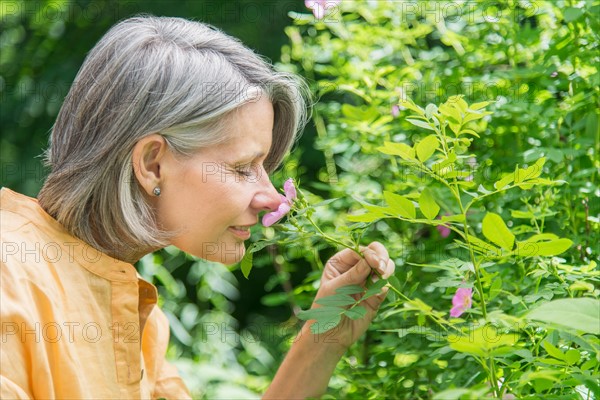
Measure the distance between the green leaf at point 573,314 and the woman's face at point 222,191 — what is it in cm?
73

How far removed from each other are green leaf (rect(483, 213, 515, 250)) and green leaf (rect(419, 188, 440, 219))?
8 centimetres

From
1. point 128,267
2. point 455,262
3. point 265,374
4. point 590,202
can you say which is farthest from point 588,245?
point 265,374

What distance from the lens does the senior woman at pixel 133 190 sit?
1.38m

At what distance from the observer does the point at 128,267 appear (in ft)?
4.78

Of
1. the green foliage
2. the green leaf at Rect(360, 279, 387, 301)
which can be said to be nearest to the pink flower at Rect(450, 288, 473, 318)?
the green foliage

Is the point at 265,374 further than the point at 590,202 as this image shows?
Yes

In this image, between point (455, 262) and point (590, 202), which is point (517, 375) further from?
point (590, 202)

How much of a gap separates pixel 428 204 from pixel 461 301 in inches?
10.9

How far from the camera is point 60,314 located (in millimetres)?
1329

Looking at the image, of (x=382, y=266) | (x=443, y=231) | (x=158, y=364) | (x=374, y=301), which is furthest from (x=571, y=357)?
(x=158, y=364)

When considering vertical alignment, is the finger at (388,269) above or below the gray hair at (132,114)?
below

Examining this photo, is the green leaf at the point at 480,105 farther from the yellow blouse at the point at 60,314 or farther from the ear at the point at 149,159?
the yellow blouse at the point at 60,314

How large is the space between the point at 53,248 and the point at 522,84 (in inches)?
38.0

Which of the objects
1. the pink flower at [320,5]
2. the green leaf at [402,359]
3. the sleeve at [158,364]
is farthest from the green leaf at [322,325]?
the pink flower at [320,5]
